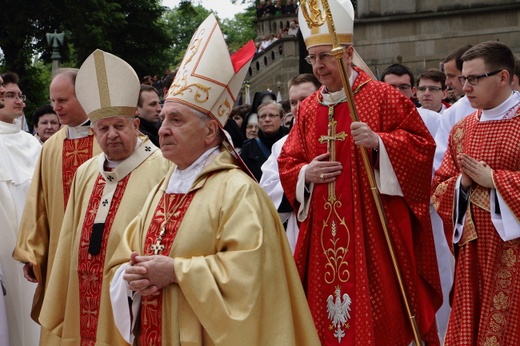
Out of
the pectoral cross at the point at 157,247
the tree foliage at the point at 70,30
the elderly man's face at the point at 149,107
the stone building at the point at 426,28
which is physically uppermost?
the tree foliage at the point at 70,30

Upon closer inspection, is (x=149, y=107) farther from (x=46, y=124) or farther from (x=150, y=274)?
(x=150, y=274)

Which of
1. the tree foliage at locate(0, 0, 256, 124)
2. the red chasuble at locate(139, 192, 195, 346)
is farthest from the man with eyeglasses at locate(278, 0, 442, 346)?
the tree foliage at locate(0, 0, 256, 124)

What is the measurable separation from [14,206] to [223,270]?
11.5ft

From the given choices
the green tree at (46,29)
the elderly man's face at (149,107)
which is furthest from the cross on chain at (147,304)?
the green tree at (46,29)

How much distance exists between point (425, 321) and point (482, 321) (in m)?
0.35

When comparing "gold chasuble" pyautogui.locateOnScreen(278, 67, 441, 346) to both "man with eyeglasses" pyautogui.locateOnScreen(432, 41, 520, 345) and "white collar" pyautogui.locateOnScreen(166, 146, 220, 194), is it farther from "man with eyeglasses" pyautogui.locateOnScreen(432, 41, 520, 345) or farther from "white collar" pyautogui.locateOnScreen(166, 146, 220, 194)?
"white collar" pyautogui.locateOnScreen(166, 146, 220, 194)

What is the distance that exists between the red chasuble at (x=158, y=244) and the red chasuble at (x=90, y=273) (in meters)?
1.07

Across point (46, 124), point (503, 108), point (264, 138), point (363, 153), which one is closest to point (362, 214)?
point (363, 153)

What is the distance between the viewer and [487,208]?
5.58 metres

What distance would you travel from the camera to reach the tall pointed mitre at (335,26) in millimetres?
5660

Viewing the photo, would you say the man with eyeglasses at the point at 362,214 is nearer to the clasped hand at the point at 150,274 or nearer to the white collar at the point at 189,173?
the white collar at the point at 189,173

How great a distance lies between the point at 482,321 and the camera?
18.0 feet

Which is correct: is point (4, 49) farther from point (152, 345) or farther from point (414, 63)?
point (152, 345)

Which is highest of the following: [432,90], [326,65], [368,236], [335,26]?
[335,26]
